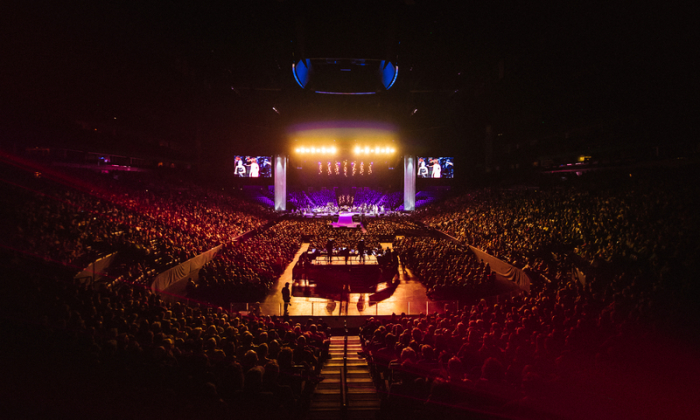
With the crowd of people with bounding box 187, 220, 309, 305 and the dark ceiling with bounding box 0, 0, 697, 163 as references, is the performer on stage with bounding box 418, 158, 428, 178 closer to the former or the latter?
the dark ceiling with bounding box 0, 0, 697, 163

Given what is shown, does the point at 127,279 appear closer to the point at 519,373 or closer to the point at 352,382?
the point at 352,382

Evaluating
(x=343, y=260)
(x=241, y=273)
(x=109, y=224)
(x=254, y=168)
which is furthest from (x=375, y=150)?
(x=109, y=224)

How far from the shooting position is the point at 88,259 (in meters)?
10.9

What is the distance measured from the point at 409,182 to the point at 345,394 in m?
34.5

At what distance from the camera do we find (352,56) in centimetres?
1350

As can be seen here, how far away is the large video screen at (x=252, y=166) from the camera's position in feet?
117

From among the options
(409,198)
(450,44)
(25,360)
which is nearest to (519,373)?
(25,360)

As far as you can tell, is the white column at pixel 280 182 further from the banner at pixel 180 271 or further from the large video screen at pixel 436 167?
the banner at pixel 180 271

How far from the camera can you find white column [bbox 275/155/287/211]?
36781 millimetres

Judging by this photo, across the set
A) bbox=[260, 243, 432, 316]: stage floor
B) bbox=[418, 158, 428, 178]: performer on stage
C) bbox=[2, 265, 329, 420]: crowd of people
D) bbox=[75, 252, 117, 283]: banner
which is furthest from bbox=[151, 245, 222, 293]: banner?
bbox=[418, 158, 428, 178]: performer on stage

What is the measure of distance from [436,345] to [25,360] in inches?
245

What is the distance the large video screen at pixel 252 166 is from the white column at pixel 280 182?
921mm

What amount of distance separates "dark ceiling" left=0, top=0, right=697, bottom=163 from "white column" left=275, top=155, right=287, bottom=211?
41.6 ft

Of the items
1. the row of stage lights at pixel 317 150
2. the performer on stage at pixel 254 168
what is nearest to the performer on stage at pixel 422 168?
the row of stage lights at pixel 317 150
